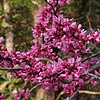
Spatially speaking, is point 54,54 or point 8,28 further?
point 8,28

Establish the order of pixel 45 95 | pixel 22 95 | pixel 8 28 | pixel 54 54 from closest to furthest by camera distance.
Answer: pixel 54 54, pixel 22 95, pixel 45 95, pixel 8 28

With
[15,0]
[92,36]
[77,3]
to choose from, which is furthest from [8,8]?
[92,36]

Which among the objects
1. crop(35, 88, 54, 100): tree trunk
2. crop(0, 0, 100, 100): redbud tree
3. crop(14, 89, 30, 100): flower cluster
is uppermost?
crop(0, 0, 100, 100): redbud tree

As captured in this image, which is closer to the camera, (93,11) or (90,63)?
(90,63)

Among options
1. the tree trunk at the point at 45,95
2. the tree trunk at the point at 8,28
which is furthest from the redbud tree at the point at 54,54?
the tree trunk at the point at 8,28

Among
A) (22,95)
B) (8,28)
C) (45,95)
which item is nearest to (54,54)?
(22,95)

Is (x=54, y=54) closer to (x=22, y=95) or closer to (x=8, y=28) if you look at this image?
(x=22, y=95)

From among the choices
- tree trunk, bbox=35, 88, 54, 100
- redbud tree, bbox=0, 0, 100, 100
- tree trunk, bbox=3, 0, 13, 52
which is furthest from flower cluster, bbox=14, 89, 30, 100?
tree trunk, bbox=3, 0, 13, 52

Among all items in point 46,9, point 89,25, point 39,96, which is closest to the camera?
point 46,9

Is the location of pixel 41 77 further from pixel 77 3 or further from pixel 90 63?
pixel 77 3

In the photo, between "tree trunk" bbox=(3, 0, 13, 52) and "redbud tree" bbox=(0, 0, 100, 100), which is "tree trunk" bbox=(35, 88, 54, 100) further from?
"redbud tree" bbox=(0, 0, 100, 100)

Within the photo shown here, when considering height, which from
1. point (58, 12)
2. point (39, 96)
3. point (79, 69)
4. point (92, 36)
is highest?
point (58, 12)
